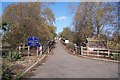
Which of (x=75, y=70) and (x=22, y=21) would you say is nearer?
(x=75, y=70)

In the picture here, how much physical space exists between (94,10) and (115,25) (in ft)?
50.7

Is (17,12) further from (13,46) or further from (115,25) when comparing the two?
(115,25)

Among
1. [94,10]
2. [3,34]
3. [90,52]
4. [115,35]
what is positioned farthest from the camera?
[94,10]

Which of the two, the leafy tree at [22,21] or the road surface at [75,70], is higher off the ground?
the leafy tree at [22,21]

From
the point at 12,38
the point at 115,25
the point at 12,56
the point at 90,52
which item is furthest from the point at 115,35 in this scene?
the point at 12,38

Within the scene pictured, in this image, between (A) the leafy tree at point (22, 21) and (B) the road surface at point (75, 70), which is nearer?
(B) the road surface at point (75, 70)

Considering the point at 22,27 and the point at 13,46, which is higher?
the point at 22,27

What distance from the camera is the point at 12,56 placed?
2167 cm

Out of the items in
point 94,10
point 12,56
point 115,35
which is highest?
point 94,10

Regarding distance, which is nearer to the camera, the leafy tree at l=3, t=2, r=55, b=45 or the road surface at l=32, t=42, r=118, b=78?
the road surface at l=32, t=42, r=118, b=78

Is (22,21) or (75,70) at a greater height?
(22,21)

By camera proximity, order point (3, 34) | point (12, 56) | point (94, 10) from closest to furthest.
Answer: point (12, 56)
point (3, 34)
point (94, 10)

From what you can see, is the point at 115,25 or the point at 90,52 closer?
the point at 115,25

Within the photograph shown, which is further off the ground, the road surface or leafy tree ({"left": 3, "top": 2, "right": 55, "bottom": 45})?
leafy tree ({"left": 3, "top": 2, "right": 55, "bottom": 45})
